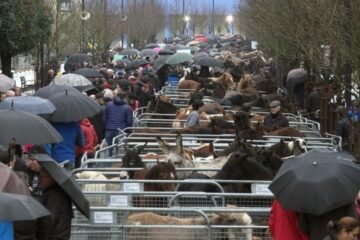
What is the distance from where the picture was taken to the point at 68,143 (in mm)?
16672

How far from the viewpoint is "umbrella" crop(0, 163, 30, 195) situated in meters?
9.45

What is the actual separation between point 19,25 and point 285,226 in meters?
22.3

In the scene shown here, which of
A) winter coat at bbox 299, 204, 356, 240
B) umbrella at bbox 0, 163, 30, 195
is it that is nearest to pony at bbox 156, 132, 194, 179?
winter coat at bbox 299, 204, 356, 240

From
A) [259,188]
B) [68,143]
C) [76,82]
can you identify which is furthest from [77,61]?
[259,188]

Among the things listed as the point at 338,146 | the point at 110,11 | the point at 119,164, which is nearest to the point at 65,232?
the point at 119,164

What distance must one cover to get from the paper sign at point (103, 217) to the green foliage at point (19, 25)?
19.5 metres

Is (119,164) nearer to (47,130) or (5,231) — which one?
(47,130)

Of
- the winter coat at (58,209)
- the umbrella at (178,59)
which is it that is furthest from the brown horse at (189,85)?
the winter coat at (58,209)

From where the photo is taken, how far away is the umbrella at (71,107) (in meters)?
16.9

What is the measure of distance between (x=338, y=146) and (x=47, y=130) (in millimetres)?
5264

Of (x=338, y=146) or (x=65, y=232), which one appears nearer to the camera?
(x=65, y=232)

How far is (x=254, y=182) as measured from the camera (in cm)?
1241

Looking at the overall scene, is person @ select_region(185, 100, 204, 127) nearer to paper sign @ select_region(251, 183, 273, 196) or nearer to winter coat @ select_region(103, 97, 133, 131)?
winter coat @ select_region(103, 97, 133, 131)

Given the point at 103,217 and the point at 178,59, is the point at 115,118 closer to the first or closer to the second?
the point at 103,217
